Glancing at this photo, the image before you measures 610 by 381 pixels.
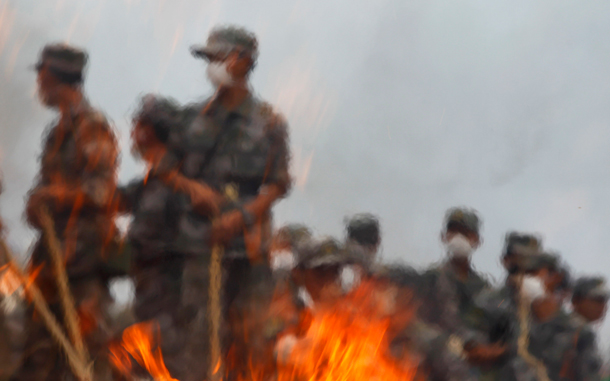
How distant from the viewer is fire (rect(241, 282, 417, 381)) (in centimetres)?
378

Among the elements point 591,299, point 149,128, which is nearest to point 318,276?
point 149,128

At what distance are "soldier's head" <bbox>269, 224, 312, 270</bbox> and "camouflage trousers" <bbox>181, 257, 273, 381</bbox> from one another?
0.91ft

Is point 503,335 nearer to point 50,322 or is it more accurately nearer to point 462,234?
point 462,234

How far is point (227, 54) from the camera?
4520 millimetres

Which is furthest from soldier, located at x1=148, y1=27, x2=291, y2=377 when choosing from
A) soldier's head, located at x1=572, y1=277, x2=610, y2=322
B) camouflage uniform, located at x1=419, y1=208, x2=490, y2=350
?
soldier's head, located at x1=572, y1=277, x2=610, y2=322

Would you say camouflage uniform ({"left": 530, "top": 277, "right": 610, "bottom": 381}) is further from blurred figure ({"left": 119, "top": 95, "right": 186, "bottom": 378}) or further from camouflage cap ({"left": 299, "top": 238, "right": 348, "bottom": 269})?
blurred figure ({"left": 119, "top": 95, "right": 186, "bottom": 378})

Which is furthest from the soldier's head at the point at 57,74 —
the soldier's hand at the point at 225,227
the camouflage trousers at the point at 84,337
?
the soldier's hand at the point at 225,227

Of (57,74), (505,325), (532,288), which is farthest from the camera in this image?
(532,288)

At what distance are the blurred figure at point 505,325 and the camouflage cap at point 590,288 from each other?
1952 millimetres

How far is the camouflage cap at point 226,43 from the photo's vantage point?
4516 mm

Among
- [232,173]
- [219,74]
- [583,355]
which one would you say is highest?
[219,74]

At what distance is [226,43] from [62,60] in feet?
4.14

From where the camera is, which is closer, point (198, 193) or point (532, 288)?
point (198, 193)

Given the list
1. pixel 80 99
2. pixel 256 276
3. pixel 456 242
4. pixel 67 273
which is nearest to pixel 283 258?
pixel 256 276
